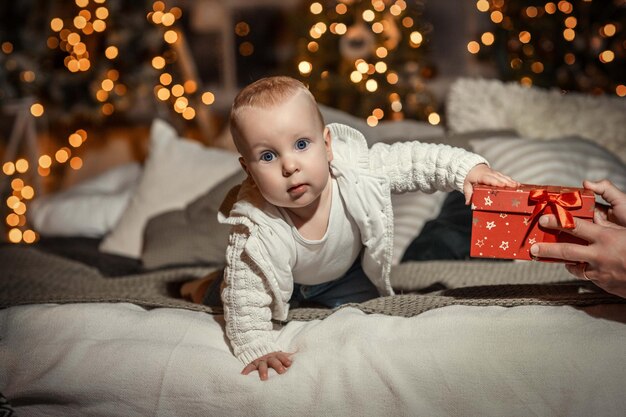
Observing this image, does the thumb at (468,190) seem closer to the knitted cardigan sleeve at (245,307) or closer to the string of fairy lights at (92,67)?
the knitted cardigan sleeve at (245,307)

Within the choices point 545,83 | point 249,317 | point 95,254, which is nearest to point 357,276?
point 249,317

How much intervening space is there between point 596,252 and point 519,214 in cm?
13

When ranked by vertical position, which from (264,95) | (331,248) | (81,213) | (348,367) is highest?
(264,95)

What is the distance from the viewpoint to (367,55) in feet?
9.18

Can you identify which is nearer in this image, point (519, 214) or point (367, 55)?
point (519, 214)

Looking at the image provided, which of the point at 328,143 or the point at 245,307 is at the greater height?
the point at 328,143

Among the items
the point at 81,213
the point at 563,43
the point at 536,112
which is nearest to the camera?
the point at 536,112

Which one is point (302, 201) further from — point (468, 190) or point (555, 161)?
point (555, 161)

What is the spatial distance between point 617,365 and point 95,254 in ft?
5.05

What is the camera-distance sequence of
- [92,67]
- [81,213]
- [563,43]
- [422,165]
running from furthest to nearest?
[92,67], [563,43], [81,213], [422,165]

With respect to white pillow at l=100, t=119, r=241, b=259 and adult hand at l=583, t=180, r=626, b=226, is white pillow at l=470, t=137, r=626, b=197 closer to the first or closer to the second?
adult hand at l=583, t=180, r=626, b=226

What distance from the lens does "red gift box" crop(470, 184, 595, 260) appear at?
1044mm

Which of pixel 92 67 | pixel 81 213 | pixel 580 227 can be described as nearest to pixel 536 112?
pixel 580 227

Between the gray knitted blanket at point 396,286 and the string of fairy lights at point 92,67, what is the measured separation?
1.41m
